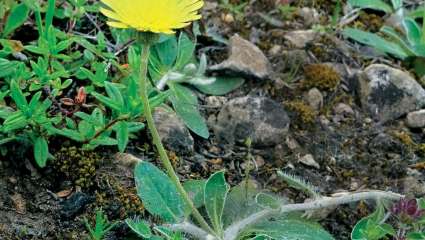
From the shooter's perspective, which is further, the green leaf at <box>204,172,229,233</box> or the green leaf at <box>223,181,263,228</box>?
the green leaf at <box>223,181,263,228</box>

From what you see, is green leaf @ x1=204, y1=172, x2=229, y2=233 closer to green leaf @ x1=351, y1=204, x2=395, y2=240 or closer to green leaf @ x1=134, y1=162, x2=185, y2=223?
green leaf @ x1=134, y1=162, x2=185, y2=223

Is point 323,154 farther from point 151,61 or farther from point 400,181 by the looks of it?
point 151,61

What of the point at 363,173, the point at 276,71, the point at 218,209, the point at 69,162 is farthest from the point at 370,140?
the point at 69,162

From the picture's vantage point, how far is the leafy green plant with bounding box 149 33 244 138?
8.52ft

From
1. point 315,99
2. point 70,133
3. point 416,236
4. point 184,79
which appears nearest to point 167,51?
point 184,79

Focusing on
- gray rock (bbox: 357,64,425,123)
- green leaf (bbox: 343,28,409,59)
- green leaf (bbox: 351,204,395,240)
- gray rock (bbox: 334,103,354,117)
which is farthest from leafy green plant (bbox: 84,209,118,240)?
green leaf (bbox: 343,28,409,59)

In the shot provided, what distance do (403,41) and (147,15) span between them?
4.92 ft

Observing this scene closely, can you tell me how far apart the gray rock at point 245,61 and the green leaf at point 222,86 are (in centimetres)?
3

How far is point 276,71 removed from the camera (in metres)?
2.94

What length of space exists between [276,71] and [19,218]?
3.76 feet

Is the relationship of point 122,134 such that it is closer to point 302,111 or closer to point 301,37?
point 302,111

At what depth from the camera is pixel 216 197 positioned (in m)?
2.17

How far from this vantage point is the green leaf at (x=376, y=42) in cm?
302

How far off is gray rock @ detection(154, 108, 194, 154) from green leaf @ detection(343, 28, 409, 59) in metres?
0.83
